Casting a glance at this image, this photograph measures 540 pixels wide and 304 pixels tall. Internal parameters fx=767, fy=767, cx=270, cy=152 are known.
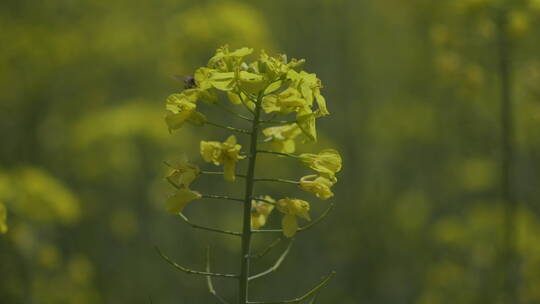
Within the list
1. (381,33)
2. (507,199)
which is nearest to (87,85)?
(381,33)

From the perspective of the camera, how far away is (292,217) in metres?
2.79

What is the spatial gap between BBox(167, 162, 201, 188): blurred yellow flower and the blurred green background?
99.4 inches

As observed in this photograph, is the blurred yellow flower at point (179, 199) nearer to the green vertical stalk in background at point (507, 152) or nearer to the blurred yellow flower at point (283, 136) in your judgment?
the blurred yellow flower at point (283, 136)

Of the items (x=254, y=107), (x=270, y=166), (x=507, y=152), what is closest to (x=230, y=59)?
(x=254, y=107)

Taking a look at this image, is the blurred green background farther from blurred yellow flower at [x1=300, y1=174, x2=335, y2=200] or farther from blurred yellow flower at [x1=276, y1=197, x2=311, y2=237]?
blurred yellow flower at [x1=276, y1=197, x2=311, y2=237]

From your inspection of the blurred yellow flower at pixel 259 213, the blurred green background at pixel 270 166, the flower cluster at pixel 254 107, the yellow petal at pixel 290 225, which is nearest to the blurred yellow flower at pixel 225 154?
the flower cluster at pixel 254 107

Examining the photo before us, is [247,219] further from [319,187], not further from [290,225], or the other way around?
[319,187]

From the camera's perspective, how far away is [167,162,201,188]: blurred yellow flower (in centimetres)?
281

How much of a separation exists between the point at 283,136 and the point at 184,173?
434mm

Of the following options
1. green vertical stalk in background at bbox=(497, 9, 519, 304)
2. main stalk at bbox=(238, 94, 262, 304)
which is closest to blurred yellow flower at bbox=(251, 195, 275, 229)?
main stalk at bbox=(238, 94, 262, 304)

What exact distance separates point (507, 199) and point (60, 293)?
327 centimetres

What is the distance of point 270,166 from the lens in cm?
865

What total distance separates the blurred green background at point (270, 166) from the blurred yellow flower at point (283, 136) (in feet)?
8.20

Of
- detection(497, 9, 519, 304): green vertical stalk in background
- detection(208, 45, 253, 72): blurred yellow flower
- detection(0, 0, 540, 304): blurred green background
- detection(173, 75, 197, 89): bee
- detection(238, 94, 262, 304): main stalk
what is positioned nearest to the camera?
detection(238, 94, 262, 304): main stalk
